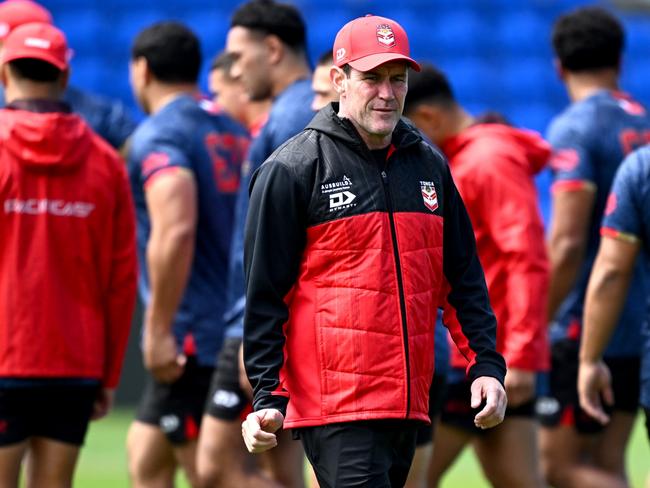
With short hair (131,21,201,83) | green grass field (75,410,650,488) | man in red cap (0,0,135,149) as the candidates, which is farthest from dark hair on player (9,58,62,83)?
green grass field (75,410,650,488)

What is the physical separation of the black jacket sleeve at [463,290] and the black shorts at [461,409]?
6.71ft

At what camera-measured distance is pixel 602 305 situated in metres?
5.23

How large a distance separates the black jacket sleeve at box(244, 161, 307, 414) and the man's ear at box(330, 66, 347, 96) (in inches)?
12.9

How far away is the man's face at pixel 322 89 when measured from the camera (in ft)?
18.5

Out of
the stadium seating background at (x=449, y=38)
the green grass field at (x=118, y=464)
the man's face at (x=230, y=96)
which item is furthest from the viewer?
the stadium seating background at (x=449, y=38)

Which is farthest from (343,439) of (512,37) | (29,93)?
(512,37)

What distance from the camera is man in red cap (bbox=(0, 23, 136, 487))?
5312 millimetres

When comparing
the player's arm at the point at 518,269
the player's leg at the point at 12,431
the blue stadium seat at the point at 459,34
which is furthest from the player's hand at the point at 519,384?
the blue stadium seat at the point at 459,34

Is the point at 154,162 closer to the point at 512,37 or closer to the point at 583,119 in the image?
the point at 583,119

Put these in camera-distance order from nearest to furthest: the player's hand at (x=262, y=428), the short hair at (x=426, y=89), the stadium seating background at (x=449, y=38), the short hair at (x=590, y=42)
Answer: the player's hand at (x=262, y=428), the short hair at (x=426, y=89), the short hair at (x=590, y=42), the stadium seating background at (x=449, y=38)

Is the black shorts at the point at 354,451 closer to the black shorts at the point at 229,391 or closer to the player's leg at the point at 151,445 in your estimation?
the black shorts at the point at 229,391

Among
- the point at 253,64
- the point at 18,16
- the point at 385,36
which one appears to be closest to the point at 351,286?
the point at 385,36

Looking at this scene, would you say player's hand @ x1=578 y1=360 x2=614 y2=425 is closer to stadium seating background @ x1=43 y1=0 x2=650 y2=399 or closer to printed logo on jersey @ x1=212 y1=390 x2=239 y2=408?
printed logo on jersey @ x1=212 y1=390 x2=239 y2=408

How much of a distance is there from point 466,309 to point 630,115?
278 centimetres
